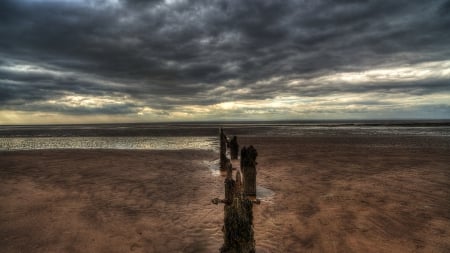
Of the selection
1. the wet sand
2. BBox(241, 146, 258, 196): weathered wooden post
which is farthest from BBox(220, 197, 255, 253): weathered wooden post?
BBox(241, 146, 258, 196): weathered wooden post

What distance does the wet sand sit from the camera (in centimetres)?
605

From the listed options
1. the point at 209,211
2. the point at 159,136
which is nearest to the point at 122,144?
the point at 159,136

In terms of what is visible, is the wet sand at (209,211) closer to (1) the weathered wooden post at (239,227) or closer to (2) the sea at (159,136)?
(1) the weathered wooden post at (239,227)

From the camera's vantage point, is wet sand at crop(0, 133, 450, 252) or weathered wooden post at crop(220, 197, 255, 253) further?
wet sand at crop(0, 133, 450, 252)

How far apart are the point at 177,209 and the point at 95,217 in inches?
98.4

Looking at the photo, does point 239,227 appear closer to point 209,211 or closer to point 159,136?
point 209,211

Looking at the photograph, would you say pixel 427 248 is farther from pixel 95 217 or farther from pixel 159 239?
pixel 95 217

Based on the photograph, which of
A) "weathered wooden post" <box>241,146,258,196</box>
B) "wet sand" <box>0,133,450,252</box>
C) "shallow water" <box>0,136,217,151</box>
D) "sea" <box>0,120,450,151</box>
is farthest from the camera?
"sea" <box>0,120,450,151</box>

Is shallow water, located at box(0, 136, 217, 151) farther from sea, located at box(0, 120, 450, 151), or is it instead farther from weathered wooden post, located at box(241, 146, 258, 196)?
weathered wooden post, located at box(241, 146, 258, 196)

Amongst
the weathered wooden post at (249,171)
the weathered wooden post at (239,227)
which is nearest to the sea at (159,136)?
the weathered wooden post at (249,171)

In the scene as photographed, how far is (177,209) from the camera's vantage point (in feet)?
27.6

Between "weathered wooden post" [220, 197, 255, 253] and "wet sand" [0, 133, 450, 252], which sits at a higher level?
"weathered wooden post" [220, 197, 255, 253]

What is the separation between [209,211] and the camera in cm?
811

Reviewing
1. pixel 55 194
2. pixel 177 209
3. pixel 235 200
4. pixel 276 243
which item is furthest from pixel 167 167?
pixel 235 200
